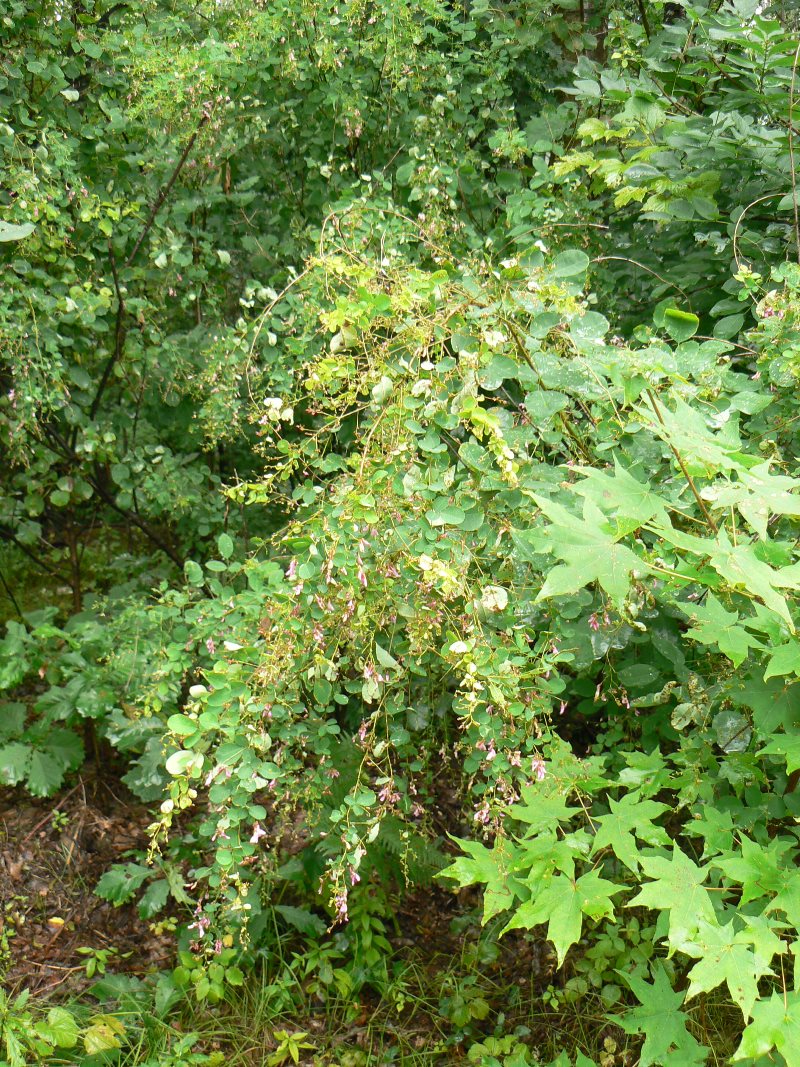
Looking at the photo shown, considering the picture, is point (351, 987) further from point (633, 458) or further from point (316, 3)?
point (316, 3)

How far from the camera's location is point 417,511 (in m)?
1.66

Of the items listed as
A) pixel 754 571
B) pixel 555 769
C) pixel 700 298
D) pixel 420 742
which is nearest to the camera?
pixel 754 571

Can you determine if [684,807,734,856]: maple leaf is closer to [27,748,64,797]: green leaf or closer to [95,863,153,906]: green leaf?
[95,863,153,906]: green leaf

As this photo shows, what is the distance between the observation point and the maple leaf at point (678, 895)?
138cm

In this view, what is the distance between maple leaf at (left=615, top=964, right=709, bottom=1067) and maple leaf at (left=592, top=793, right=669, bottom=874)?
1.45 ft

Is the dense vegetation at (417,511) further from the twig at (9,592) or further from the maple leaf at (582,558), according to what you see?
the twig at (9,592)

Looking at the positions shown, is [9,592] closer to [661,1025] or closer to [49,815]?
[49,815]

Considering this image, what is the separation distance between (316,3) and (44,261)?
1.24 meters

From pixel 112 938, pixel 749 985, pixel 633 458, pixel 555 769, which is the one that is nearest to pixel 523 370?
pixel 633 458

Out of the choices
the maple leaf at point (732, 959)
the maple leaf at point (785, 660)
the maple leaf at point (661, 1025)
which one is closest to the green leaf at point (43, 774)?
the maple leaf at point (661, 1025)

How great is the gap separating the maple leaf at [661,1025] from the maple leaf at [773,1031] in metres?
0.55

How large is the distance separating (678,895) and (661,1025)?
0.66 metres

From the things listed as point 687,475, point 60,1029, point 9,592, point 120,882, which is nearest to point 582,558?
point 687,475

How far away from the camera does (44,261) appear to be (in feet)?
9.86
